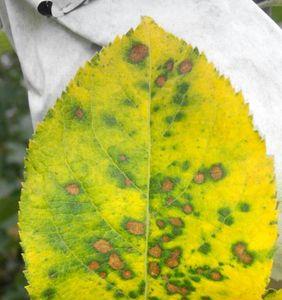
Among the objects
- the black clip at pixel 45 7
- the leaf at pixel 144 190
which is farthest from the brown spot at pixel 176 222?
the black clip at pixel 45 7

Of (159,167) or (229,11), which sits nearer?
(159,167)

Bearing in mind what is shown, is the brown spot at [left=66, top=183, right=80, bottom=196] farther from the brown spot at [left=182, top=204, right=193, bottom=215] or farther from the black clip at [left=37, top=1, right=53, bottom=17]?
the black clip at [left=37, top=1, right=53, bottom=17]

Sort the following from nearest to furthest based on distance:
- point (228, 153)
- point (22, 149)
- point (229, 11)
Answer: point (228, 153), point (229, 11), point (22, 149)

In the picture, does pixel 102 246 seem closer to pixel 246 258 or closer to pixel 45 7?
pixel 246 258

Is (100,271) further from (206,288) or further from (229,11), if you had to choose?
(229,11)

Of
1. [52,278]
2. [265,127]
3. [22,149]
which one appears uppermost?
[22,149]

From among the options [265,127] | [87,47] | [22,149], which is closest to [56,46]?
[87,47]

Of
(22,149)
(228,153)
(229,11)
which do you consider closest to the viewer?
(228,153)
